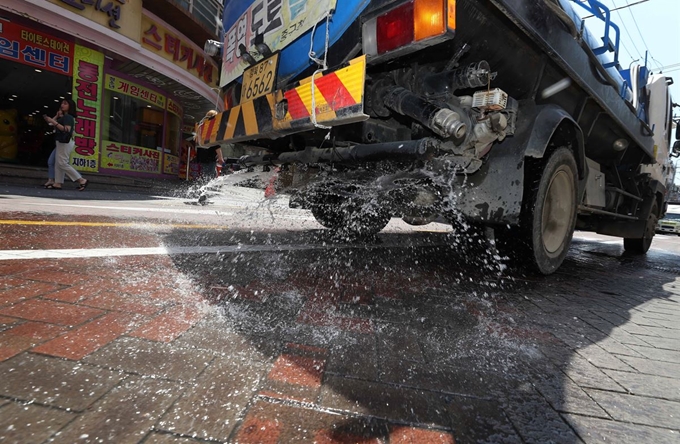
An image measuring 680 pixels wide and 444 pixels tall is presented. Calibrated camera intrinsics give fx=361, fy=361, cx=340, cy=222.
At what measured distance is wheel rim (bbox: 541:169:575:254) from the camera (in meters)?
3.10

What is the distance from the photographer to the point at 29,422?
89cm

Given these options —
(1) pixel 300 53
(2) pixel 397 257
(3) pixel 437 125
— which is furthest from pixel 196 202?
(3) pixel 437 125

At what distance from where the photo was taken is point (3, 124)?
1354 cm

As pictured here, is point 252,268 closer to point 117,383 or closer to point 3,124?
point 117,383

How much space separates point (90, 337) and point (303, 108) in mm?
1600

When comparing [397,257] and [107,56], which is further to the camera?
[107,56]

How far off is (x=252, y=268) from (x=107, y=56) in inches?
474

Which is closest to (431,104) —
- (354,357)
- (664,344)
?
(354,357)

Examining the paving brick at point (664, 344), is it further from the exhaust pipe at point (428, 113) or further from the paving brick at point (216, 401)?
the paving brick at point (216, 401)

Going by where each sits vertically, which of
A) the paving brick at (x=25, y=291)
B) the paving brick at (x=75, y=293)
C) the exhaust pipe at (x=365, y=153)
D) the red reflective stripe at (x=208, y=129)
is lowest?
the paving brick at (x=75, y=293)

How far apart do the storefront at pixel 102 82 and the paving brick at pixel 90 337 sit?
35.9ft

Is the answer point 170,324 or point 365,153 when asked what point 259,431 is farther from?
point 365,153

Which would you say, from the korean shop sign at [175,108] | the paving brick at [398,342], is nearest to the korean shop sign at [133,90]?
the korean shop sign at [175,108]

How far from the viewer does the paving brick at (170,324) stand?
1.37 meters
